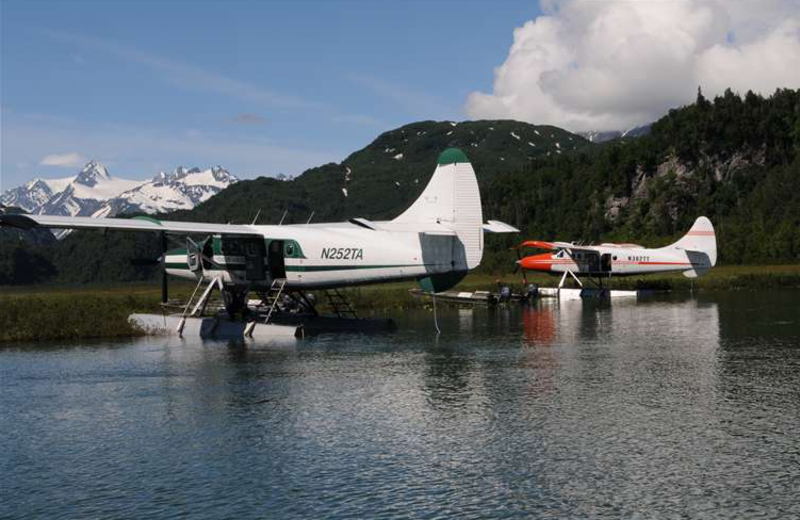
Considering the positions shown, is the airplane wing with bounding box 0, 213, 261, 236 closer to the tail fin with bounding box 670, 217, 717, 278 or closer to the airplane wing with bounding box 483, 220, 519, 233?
the airplane wing with bounding box 483, 220, 519, 233

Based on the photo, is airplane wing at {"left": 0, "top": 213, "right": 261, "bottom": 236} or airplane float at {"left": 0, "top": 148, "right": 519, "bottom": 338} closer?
airplane wing at {"left": 0, "top": 213, "right": 261, "bottom": 236}

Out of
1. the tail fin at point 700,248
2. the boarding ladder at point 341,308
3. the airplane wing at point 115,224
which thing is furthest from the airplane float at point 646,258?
the airplane wing at point 115,224

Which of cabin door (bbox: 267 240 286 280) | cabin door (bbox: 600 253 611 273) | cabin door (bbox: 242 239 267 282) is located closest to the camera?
cabin door (bbox: 267 240 286 280)

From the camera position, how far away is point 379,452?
40.2ft

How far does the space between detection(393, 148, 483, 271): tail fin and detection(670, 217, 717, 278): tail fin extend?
32906 mm

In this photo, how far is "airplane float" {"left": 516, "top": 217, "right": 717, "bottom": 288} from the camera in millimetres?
55781

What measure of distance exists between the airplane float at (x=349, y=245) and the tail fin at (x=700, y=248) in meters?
32.5

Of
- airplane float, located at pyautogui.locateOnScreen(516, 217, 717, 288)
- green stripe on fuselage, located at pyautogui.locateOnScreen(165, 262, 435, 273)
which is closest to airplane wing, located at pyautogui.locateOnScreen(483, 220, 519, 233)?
green stripe on fuselage, located at pyautogui.locateOnScreen(165, 262, 435, 273)

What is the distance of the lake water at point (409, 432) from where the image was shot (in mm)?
10047

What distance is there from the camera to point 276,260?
29.0 metres

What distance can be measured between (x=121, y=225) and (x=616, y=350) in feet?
50.9

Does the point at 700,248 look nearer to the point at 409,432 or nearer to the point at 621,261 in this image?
the point at 621,261

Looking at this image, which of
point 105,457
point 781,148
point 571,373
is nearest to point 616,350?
point 571,373

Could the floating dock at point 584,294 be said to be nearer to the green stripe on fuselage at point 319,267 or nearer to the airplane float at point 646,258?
the airplane float at point 646,258
